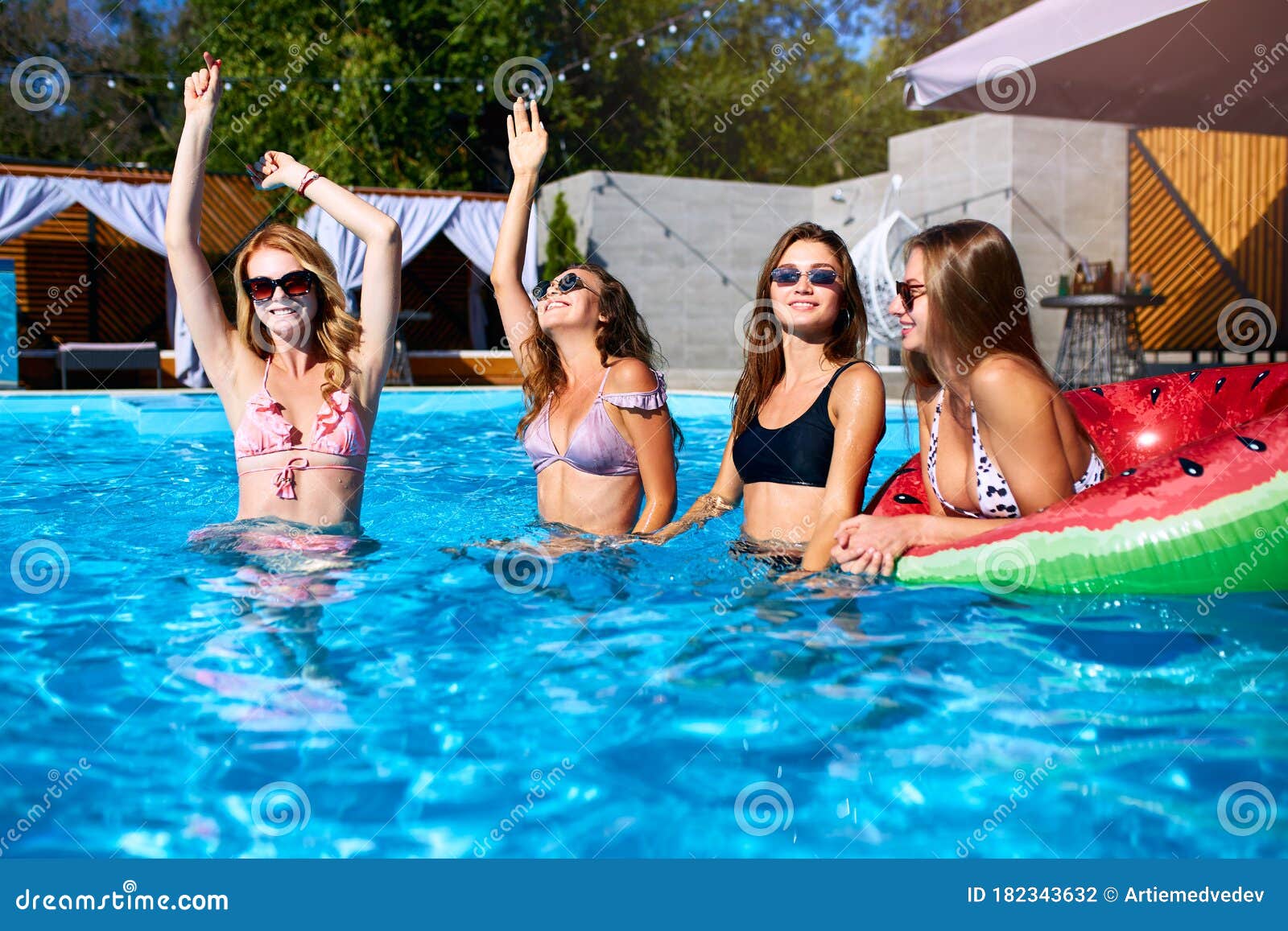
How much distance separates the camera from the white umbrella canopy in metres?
5.72

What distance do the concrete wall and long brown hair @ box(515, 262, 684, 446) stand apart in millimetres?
8207

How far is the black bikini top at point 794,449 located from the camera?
2828mm

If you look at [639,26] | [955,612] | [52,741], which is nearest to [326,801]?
[52,741]

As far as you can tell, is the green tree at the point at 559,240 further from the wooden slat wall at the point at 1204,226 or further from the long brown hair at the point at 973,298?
the long brown hair at the point at 973,298

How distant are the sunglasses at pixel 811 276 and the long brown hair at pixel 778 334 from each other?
0.03 m

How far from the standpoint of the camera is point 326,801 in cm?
189

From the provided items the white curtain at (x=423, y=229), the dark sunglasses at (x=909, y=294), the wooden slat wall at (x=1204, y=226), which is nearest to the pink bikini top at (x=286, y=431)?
the dark sunglasses at (x=909, y=294)

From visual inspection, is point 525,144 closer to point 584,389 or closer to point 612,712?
point 584,389

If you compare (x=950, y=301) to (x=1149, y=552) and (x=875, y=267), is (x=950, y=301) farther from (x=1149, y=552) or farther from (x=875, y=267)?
(x=875, y=267)

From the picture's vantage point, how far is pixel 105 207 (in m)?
12.8

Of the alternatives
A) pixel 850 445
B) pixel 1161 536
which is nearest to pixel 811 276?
pixel 850 445

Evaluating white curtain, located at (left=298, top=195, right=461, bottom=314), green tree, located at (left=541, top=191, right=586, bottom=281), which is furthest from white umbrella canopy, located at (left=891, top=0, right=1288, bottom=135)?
white curtain, located at (left=298, top=195, right=461, bottom=314)

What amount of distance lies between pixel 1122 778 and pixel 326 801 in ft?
4.51

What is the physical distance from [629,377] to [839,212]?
39.9 feet
